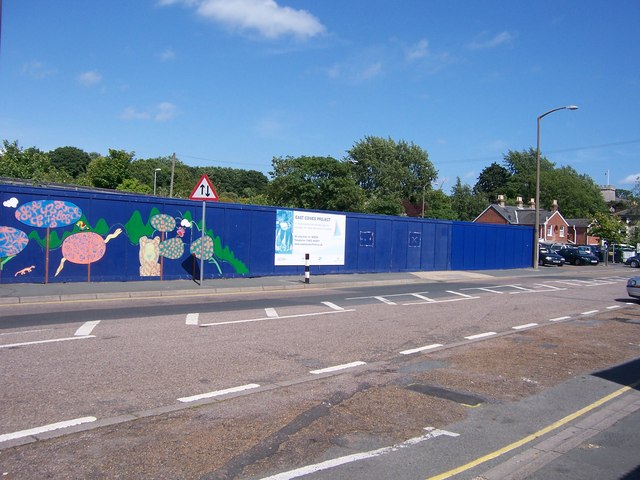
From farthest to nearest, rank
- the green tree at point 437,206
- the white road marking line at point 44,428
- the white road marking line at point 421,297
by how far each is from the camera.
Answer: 1. the green tree at point 437,206
2. the white road marking line at point 421,297
3. the white road marking line at point 44,428

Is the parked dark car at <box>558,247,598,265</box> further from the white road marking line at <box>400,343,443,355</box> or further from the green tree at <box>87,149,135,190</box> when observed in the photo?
the green tree at <box>87,149,135,190</box>

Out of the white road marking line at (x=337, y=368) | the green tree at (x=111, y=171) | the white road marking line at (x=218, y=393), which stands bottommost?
the white road marking line at (x=337, y=368)

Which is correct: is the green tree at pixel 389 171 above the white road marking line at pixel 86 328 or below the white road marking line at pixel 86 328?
above

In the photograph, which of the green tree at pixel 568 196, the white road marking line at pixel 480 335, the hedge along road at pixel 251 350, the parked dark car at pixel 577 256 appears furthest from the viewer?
the green tree at pixel 568 196

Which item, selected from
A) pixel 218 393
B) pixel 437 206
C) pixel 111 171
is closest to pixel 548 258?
pixel 437 206

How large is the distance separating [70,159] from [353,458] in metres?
109

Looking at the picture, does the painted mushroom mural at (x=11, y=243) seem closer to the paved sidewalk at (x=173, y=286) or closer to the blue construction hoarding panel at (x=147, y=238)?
the blue construction hoarding panel at (x=147, y=238)

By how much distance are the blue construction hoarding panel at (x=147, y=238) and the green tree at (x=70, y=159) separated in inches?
3478

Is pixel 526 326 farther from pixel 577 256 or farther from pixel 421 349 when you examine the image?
pixel 577 256

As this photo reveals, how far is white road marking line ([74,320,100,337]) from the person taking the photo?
9186mm

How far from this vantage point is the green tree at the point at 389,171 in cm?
7581

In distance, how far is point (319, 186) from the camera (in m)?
62.8

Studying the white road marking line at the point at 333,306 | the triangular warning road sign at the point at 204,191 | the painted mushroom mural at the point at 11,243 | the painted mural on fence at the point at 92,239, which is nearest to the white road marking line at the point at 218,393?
the white road marking line at the point at 333,306

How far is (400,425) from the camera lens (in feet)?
18.0
